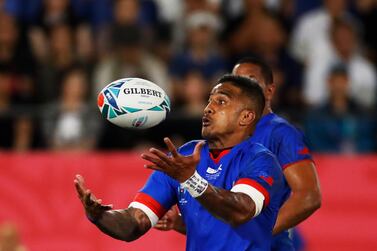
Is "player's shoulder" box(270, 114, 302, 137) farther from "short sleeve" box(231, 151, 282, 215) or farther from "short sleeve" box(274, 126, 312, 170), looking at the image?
"short sleeve" box(231, 151, 282, 215)

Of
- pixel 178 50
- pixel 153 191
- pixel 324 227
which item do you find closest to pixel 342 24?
pixel 178 50

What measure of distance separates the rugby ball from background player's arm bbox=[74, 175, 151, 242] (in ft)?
1.68

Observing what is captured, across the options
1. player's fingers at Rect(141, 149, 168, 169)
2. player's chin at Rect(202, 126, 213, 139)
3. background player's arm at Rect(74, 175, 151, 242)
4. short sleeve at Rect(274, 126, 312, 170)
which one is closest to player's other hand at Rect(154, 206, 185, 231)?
background player's arm at Rect(74, 175, 151, 242)

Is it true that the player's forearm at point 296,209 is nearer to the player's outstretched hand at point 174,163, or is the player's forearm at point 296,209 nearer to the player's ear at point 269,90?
the player's ear at point 269,90

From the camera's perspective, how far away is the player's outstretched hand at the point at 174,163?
178 inches

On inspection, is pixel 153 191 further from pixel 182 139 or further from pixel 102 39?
pixel 102 39

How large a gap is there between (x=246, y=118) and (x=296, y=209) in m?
0.97

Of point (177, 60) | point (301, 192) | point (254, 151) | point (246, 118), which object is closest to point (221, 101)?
point (246, 118)

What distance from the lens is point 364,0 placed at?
12.8 metres

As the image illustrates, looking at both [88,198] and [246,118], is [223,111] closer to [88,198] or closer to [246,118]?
[246,118]

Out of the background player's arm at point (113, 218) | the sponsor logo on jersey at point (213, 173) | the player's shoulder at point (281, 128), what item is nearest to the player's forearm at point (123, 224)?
the background player's arm at point (113, 218)

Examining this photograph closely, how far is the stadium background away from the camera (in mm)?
10602

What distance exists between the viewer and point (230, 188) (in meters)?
5.10

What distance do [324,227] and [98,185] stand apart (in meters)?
2.50
